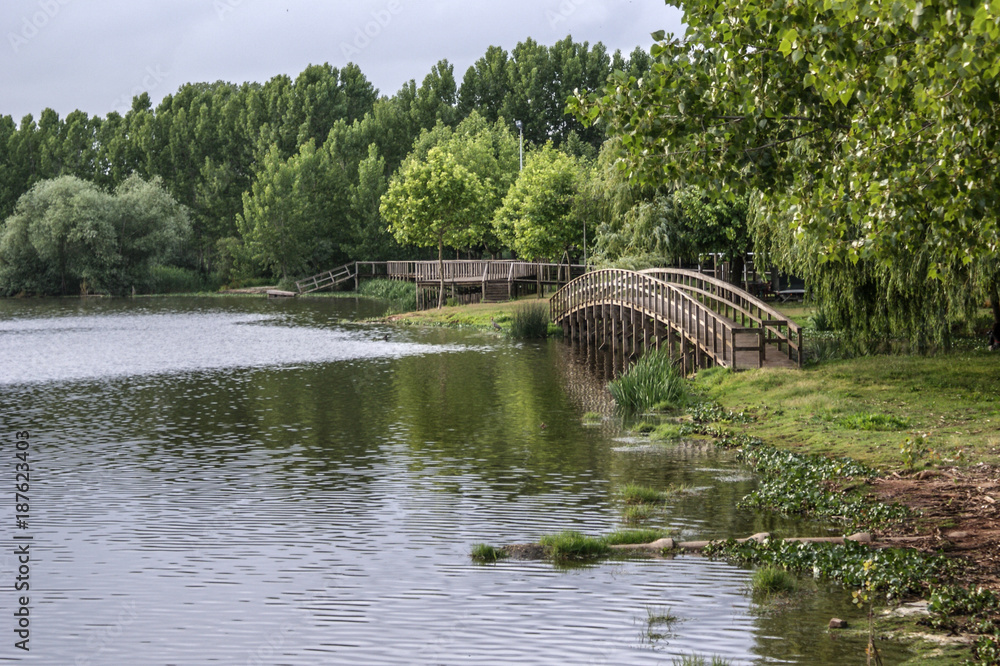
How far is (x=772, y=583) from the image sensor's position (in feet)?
29.5

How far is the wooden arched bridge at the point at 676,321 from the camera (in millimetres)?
22547

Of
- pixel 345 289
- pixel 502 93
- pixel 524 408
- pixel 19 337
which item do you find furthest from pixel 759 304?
pixel 502 93

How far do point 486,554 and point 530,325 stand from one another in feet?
91.8

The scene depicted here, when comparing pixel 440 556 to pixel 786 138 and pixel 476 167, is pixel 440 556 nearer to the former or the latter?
pixel 786 138

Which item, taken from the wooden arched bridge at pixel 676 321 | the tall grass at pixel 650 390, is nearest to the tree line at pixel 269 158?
the wooden arched bridge at pixel 676 321

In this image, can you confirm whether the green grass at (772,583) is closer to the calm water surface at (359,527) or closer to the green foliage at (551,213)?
the calm water surface at (359,527)

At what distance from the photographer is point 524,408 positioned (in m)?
21.7

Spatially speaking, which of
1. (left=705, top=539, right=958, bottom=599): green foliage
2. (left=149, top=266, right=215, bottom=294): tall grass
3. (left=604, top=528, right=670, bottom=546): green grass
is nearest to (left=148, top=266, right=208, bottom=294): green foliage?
(left=149, top=266, right=215, bottom=294): tall grass

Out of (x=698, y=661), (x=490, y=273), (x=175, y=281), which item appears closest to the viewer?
(x=698, y=661)

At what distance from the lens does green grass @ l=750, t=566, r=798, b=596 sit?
8953 millimetres

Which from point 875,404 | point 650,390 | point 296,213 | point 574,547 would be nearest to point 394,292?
point 296,213

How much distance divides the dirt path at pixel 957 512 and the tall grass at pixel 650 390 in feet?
26.4

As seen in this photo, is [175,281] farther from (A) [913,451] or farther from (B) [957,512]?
(B) [957,512]

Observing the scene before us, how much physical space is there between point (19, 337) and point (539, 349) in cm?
2213
